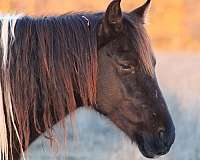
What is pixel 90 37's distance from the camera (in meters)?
3.10

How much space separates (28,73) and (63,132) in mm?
392

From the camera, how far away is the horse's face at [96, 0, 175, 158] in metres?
3.07

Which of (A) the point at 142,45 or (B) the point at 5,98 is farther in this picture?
(A) the point at 142,45

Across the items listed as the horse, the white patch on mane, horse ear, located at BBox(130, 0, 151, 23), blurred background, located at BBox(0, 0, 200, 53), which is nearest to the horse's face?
the horse

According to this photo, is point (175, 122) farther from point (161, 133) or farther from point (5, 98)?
point (5, 98)

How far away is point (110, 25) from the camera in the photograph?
311cm

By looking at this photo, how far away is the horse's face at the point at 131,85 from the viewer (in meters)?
3.07

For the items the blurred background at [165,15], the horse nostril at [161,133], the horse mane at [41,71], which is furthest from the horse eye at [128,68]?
the blurred background at [165,15]

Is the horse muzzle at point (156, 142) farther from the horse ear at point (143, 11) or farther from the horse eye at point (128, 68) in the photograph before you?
the horse ear at point (143, 11)

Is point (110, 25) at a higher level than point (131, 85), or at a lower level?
higher

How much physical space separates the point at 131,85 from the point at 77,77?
0.30 m

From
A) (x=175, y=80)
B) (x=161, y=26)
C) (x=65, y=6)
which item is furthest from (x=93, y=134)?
(x=161, y=26)

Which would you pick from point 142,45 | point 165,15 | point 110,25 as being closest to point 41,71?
point 110,25

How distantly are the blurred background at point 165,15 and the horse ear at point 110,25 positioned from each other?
11.8m
